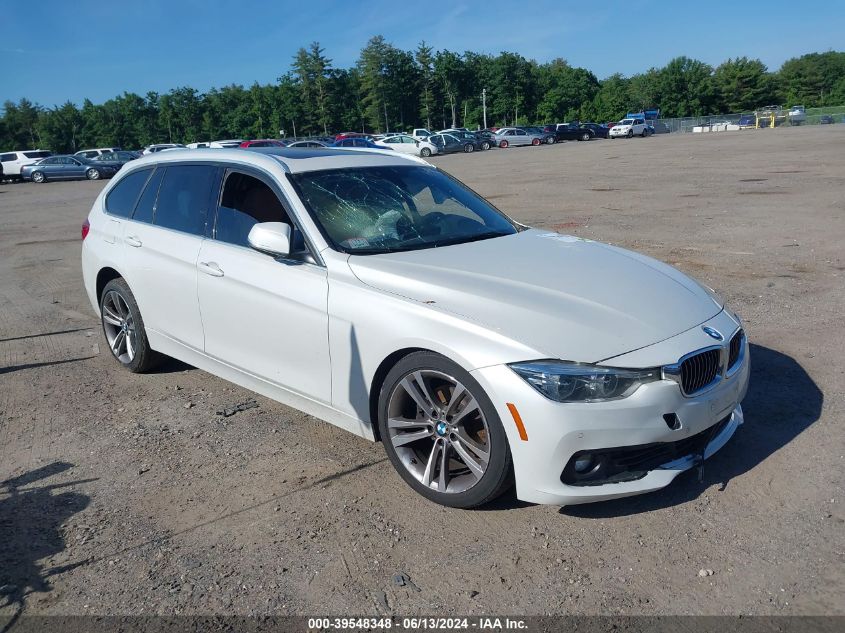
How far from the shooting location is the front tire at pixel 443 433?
336 cm

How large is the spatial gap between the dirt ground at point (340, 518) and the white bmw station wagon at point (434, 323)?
0.86 feet

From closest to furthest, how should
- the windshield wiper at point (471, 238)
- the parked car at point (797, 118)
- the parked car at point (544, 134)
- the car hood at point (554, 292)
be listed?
the car hood at point (554, 292), the windshield wiper at point (471, 238), the parked car at point (544, 134), the parked car at point (797, 118)

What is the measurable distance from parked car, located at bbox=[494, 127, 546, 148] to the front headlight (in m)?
60.8

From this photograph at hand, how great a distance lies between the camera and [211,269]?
4.64 metres

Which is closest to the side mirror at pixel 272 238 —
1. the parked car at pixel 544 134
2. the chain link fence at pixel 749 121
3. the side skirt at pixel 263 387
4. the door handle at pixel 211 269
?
the door handle at pixel 211 269

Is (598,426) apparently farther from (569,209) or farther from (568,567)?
(569,209)

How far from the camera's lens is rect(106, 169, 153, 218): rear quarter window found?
225 inches

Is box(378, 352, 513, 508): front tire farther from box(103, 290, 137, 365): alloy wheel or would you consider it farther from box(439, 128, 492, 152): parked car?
box(439, 128, 492, 152): parked car

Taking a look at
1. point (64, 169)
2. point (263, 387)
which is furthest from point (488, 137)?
point (263, 387)

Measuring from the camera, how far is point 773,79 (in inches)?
4279

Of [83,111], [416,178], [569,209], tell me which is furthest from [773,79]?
[416,178]

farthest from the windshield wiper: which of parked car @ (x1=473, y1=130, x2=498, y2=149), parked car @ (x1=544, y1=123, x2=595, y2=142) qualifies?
parked car @ (x1=544, y1=123, x2=595, y2=142)

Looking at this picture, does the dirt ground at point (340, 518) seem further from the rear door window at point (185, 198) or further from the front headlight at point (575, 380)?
the rear door window at point (185, 198)

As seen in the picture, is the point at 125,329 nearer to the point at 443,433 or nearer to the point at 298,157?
the point at 298,157
